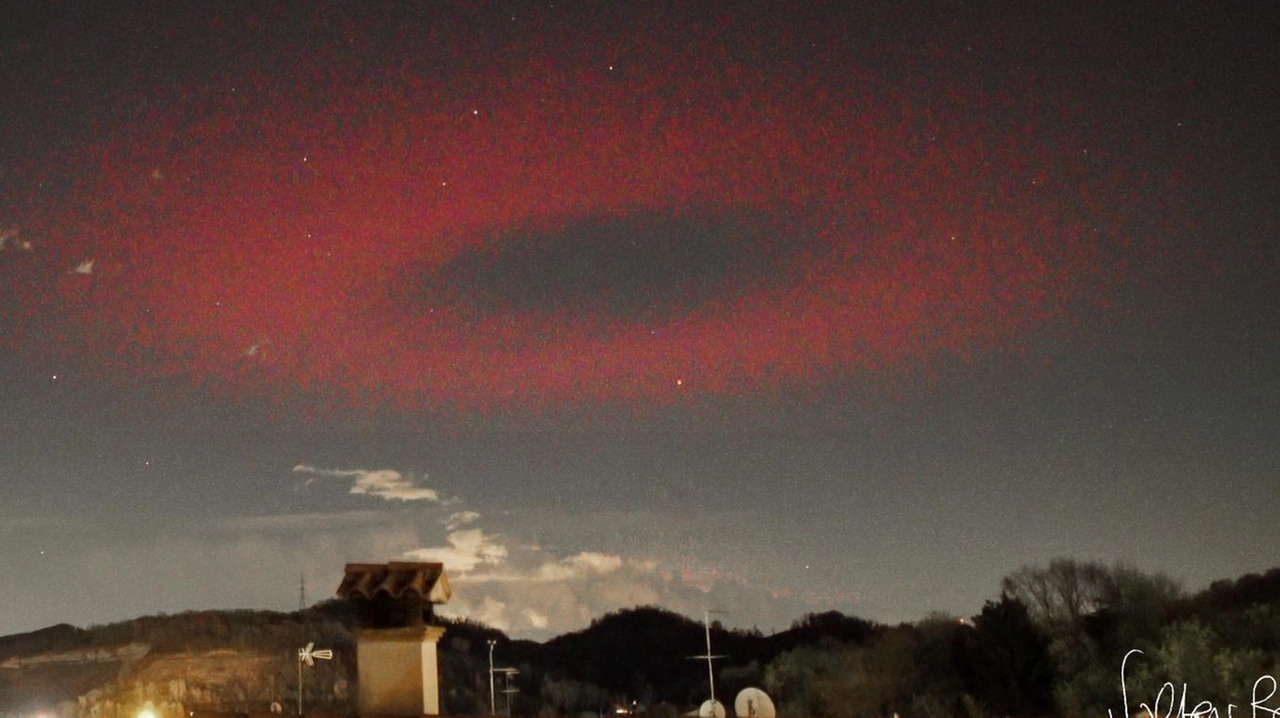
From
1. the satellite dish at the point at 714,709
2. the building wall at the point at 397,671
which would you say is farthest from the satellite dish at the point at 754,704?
the building wall at the point at 397,671

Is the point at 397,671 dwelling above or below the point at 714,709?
above

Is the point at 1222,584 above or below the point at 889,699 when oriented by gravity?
above

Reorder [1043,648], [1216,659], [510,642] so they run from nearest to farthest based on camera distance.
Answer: [1216,659] < [1043,648] < [510,642]

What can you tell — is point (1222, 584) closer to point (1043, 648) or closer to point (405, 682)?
point (1043, 648)

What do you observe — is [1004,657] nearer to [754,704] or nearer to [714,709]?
[714,709]

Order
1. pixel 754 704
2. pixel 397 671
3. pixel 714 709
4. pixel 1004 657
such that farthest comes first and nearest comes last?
pixel 1004 657, pixel 714 709, pixel 754 704, pixel 397 671

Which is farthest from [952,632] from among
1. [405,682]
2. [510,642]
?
[510,642]

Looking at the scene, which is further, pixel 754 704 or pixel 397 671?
pixel 754 704

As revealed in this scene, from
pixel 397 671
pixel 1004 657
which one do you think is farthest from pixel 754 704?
pixel 1004 657

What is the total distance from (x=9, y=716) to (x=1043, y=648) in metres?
46.3

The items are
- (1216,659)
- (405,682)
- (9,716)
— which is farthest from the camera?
(9,716)

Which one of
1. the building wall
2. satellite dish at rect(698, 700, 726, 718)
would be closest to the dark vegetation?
satellite dish at rect(698, 700, 726, 718)

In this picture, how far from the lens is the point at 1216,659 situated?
29.0 meters

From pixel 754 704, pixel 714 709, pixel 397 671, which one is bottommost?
pixel 714 709
